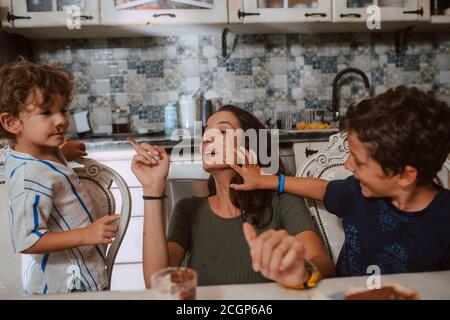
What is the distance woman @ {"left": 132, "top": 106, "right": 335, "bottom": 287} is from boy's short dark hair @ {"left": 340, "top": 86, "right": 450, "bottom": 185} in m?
0.27

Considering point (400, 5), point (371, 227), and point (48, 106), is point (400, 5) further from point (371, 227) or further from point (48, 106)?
point (48, 106)

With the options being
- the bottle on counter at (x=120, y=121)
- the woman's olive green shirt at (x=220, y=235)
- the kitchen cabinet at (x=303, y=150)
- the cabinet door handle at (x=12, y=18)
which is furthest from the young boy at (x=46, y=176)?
the bottle on counter at (x=120, y=121)

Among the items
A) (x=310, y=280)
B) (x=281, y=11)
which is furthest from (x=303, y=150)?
(x=310, y=280)

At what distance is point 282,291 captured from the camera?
77 centimetres

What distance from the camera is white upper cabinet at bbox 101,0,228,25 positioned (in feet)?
8.16

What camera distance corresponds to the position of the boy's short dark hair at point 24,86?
3.79 ft

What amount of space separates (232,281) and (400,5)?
220 centimetres

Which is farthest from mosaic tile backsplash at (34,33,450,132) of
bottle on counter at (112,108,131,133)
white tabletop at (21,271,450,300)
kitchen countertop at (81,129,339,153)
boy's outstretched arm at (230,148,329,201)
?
white tabletop at (21,271,450,300)

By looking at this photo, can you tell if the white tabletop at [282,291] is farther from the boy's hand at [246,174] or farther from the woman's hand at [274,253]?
the boy's hand at [246,174]

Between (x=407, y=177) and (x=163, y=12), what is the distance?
189 cm

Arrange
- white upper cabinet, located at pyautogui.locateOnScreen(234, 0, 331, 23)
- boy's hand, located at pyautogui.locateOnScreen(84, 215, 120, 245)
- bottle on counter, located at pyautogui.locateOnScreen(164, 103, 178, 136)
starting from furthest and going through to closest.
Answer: bottle on counter, located at pyautogui.locateOnScreen(164, 103, 178, 136)
white upper cabinet, located at pyautogui.locateOnScreen(234, 0, 331, 23)
boy's hand, located at pyautogui.locateOnScreen(84, 215, 120, 245)

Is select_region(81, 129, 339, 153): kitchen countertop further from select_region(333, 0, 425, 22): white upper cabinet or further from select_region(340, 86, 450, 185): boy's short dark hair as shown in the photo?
select_region(340, 86, 450, 185): boy's short dark hair

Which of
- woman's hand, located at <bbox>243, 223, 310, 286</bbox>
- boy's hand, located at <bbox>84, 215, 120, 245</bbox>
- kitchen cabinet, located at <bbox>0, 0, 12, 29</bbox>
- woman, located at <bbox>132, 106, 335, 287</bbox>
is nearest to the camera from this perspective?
woman's hand, located at <bbox>243, 223, 310, 286</bbox>

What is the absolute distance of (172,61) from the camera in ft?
9.65
